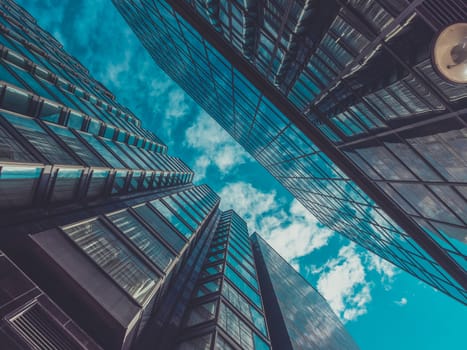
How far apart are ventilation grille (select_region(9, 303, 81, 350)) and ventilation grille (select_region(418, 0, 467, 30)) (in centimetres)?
957

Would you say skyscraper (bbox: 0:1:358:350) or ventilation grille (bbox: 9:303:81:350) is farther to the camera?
skyscraper (bbox: 0:1:358:350)

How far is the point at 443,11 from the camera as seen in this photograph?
392cm

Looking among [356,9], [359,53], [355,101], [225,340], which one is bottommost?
[225,340]

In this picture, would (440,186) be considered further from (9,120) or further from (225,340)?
(9,120)

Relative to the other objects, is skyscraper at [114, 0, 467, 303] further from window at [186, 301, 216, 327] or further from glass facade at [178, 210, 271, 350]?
window at [186, 301, 216, 327]

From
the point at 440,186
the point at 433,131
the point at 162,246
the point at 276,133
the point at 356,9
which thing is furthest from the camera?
the point at 276,133

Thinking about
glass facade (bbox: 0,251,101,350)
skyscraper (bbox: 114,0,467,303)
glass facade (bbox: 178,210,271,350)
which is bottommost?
glass facade (bbox: 178,210,271,350)

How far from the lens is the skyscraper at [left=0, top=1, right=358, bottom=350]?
5.79 metres

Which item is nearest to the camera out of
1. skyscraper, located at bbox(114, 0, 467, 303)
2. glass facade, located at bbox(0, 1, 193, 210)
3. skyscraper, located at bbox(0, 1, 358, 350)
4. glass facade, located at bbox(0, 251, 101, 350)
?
glass facade, located at bbox(0, 251, 101, 350)

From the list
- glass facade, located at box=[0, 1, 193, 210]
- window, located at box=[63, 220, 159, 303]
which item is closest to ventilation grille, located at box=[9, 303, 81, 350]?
window, located at box=[63, 220, 159, 303]

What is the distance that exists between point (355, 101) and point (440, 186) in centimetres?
365

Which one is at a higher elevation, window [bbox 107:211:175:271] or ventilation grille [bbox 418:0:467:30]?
ventilation grille [bbox 418:0:467:30]

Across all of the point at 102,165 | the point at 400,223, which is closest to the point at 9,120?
the point at 102,165

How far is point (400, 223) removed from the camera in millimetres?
10633
